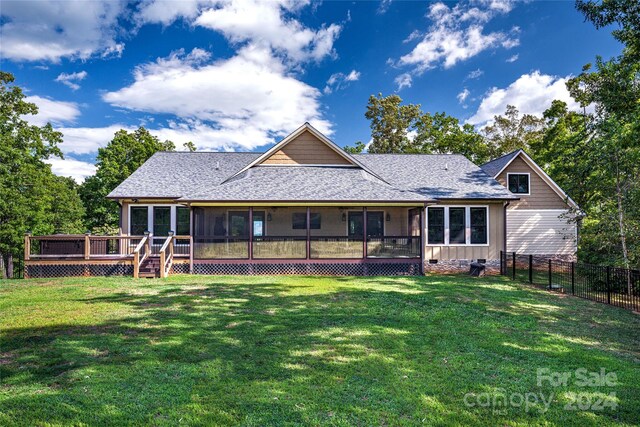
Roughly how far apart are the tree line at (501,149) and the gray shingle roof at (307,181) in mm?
4738

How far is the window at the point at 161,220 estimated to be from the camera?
1698 centimetres

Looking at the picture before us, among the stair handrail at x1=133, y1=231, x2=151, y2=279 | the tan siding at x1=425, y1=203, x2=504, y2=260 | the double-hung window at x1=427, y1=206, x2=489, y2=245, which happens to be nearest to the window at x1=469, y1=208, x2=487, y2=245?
the double-hung window at x1=427, y1=206, x2=489, y2=245

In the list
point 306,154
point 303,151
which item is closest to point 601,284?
point 306,154

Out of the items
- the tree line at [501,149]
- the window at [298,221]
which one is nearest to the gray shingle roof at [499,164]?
the tree line at [501,149]

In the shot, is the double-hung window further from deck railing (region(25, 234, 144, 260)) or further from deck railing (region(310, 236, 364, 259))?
deck railing (region(25, 234, 144, 260))

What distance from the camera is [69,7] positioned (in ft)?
38.6

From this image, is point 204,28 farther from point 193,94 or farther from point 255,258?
point 255,258

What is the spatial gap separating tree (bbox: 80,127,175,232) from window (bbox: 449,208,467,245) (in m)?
27.3

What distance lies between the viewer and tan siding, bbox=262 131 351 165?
17.8 metres

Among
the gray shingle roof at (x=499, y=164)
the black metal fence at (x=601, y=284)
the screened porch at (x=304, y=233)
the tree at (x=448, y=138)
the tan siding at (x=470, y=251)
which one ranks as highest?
the tree at (x=448, y=138)

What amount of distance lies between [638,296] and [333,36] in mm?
22149

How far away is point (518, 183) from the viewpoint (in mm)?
19688

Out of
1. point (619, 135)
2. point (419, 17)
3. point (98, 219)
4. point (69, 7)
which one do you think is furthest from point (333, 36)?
point (98, 219)

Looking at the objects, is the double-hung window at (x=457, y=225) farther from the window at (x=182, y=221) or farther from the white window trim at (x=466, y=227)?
the window at (x=182, y=221)
